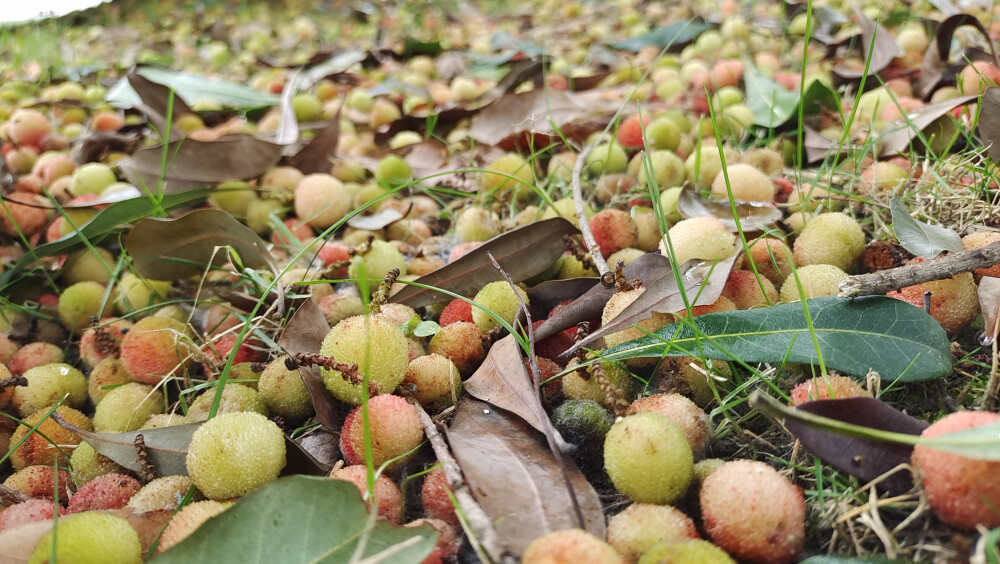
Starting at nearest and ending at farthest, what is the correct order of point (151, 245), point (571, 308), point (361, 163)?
point (571, 308), point (151, 245), point (361, 163)

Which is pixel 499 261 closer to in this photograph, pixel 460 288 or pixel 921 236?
pixel 460 288

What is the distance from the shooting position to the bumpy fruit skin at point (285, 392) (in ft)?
3.75

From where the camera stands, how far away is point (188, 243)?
4.97 feet

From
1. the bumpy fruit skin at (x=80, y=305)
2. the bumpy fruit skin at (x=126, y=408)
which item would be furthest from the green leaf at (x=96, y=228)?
the bumpy fruit skin at (x=126, y=408)

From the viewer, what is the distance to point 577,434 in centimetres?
101

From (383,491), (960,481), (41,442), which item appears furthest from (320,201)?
(960,481)

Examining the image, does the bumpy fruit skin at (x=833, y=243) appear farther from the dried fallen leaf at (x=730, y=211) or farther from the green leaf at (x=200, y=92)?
the green leaf at (x=200, y=92)

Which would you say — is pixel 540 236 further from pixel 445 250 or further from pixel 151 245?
pixel 151 245

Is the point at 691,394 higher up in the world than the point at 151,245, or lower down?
lower down

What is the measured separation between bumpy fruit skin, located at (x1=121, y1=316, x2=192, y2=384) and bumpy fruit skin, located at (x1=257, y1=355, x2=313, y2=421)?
22 cm

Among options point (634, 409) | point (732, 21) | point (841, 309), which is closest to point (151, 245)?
point (634, 409)

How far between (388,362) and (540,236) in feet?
1.54

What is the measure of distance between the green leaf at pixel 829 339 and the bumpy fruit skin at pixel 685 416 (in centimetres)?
7

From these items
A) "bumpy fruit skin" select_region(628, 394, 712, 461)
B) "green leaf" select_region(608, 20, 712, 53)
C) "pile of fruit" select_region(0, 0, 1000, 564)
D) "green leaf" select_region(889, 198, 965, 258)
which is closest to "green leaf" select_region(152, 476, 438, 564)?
"pile of fruit" select_region(0, 0, 1000, 564)
